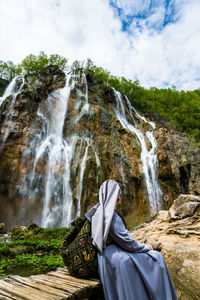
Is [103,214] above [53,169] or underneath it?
underneath

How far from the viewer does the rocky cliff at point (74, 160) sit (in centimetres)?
1475

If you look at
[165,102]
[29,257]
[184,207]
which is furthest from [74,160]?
[165,102]

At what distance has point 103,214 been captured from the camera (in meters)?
2.76

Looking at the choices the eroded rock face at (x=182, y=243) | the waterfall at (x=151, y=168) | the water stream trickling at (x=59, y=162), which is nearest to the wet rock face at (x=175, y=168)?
the waterfall at (x=151, y=168)

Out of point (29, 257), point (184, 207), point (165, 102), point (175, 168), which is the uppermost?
point (165, 102)

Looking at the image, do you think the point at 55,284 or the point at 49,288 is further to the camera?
the point at 55,284

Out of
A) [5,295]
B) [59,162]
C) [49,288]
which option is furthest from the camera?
[59,162]

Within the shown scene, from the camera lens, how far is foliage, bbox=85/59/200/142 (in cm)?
2862

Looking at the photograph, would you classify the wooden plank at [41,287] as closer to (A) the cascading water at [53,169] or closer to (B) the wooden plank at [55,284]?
(B) the wooden plank at [55,284]

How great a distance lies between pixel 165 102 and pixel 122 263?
107 ft

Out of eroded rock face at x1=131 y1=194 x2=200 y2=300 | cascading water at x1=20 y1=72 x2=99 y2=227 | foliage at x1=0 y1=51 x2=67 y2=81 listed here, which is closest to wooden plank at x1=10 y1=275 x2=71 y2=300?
eroded rock face at x1=131 y1=194 x2=200 y2=300

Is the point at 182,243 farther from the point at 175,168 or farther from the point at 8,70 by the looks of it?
the point at 8,70

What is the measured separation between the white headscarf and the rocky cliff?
1190cm

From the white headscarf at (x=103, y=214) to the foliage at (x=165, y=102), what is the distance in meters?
26.5
